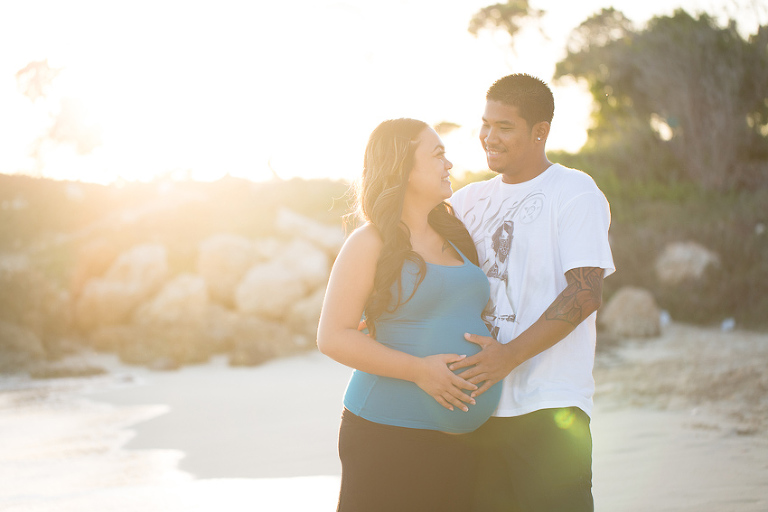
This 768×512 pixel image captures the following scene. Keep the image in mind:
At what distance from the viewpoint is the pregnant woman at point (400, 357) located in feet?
7.89

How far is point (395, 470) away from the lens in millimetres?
2398

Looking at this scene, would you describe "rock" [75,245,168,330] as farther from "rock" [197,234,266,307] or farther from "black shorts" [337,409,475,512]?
"black shorts" [337,409,475,512]

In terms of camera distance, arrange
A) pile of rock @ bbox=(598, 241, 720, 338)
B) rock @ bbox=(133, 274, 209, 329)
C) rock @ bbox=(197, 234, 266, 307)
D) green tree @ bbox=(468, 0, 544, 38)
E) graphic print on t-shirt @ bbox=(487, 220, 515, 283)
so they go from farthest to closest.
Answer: green tree @ bbox=(468, 0, 544, 38), rock @ bbox=(197, 234, 266, 307), rock @ bbox=(133, 274, 209, 329), pile of rock @ bbox=(598, 241, 720, 338), graphic print on t-shirt @ bbox=(487, 220, 515, 283)

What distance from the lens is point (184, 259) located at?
14.1 meters

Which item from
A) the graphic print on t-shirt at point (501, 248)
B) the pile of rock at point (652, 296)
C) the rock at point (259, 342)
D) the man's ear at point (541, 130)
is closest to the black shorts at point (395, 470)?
the graphic print on t-shirt at point (501, 248)

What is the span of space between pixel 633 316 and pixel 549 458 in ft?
29.4

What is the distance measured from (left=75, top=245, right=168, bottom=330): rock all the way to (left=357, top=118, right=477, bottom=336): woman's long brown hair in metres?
10.6

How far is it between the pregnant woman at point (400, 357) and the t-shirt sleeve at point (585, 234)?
365 mm

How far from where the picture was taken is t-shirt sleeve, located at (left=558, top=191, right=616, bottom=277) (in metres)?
2.55

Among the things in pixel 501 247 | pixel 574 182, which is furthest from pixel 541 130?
pixel 501 247

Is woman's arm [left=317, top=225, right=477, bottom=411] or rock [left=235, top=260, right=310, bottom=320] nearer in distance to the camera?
woman's arm [left=317, top=225, right=477, bottom=411]

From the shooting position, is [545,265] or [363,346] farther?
[545,265]

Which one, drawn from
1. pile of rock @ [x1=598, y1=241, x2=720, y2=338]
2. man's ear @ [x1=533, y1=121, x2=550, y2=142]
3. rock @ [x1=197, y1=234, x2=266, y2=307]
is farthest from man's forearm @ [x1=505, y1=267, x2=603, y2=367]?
rock @ [x1=197, y1=234, x2=266, y2=307]

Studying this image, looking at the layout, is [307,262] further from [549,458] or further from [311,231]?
[549,458]
